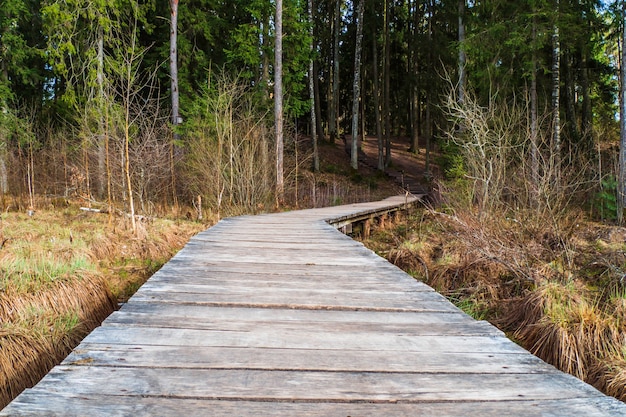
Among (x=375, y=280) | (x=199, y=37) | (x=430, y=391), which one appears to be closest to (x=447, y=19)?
(x=199, y=37)

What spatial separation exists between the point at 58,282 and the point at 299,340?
12.2 feet

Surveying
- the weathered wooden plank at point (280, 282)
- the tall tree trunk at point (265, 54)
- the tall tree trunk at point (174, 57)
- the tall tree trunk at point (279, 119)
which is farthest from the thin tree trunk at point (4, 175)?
the weathered wooden plank at point (280, 282)

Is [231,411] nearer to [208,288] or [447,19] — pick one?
[208,288]

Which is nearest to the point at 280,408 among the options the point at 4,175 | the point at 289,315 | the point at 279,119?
the point at 289,315

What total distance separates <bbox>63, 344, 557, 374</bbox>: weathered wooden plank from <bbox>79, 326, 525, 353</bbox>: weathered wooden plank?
57 millimetres

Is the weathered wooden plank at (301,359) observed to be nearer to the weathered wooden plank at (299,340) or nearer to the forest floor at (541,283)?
the weathered wooden plank at (299,340)

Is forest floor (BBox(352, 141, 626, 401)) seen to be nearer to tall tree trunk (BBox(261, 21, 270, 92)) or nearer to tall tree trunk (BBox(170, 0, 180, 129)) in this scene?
tall tree trunk (BBox(170, 0, 180, 129))

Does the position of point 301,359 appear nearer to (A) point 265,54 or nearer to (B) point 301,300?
(B) point 301,300

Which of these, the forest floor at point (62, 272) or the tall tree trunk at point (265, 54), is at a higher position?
the tall tree trunk at point (265, 54)

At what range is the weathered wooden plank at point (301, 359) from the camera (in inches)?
72.9

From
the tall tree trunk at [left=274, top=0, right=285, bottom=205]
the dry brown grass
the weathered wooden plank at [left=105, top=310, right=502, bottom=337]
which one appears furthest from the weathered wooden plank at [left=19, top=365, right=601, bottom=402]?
the tall tree trunk at [left=274, top=0, right=285, bottom=205]

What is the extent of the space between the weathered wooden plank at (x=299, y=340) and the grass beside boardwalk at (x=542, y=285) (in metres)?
1.93

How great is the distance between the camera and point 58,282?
4730mm

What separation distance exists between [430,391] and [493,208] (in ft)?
25.3
